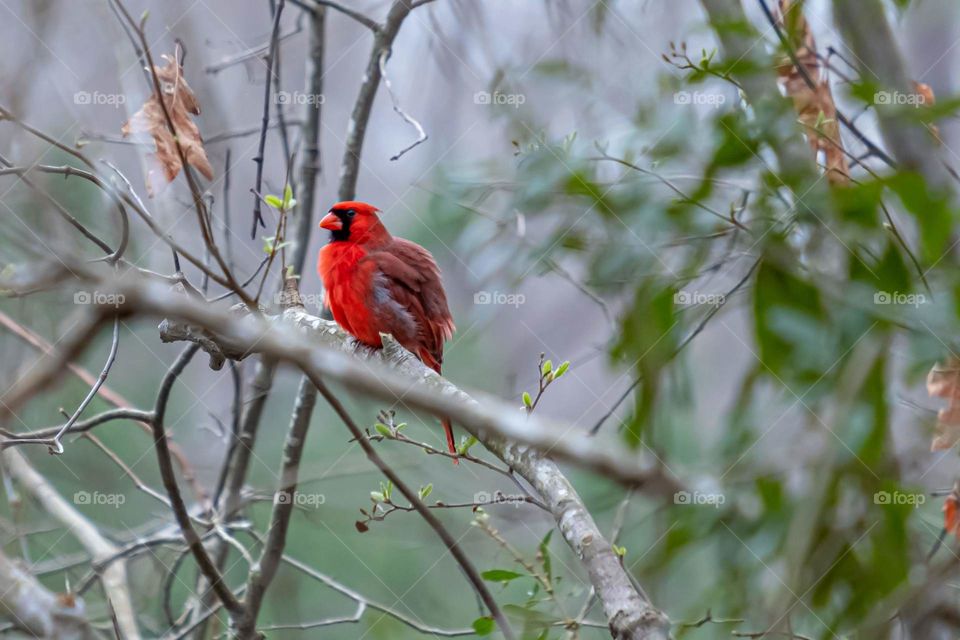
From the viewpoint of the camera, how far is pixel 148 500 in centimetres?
389

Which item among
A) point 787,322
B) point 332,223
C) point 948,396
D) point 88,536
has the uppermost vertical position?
point 332,223

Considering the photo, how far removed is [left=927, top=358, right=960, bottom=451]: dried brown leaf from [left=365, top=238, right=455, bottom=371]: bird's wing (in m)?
1.40

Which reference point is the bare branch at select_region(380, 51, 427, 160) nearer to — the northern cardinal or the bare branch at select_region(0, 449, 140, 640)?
the northern cardinal

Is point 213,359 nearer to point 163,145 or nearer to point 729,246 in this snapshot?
point 163,145

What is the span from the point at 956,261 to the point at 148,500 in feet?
11.3

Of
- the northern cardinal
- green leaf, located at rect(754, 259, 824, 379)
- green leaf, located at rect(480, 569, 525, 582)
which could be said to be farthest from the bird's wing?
green leaf, located at rect(754, 259, 824, 379)

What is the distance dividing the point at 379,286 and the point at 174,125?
859 mm

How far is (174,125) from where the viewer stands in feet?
6.04

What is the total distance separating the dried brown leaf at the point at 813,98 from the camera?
5.10ft

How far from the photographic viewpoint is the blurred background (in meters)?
0.93

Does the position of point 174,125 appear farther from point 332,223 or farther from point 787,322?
point 787,322

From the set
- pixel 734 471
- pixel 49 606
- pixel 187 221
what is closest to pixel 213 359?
pixel 49 606

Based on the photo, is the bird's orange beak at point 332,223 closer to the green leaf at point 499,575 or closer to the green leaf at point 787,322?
the green leaf at point 499,575

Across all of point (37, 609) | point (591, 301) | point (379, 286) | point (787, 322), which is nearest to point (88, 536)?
point (379, 286)
